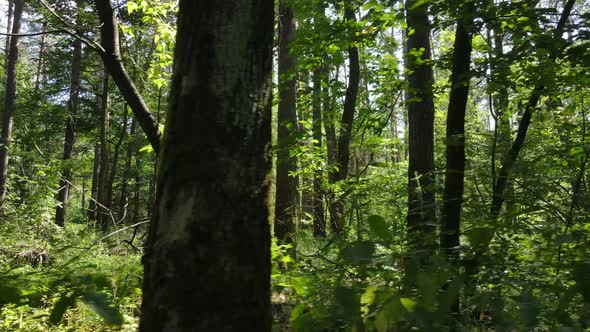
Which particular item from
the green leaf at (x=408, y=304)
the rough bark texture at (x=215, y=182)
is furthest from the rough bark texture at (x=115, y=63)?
the green leaf at (x=408, y=304)

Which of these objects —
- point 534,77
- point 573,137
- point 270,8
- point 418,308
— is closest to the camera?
point 418,308

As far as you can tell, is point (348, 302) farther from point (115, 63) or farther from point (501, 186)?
point (501, 186)

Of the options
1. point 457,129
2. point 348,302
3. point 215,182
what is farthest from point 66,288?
point 457,129

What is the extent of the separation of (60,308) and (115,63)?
9.14ft

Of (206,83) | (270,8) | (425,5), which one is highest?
(425,5)

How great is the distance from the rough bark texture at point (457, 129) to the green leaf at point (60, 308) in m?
2.35

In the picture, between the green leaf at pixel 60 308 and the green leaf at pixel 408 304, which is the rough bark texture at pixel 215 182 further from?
the green leaf at pixel 408 304

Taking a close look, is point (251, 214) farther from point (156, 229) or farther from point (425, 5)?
point (425, 5)

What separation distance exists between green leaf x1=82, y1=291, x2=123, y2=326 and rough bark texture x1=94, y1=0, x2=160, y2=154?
2628 mm

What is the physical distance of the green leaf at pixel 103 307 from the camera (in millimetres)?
1329

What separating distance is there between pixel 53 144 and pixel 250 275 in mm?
30546

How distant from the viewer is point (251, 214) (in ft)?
5.29

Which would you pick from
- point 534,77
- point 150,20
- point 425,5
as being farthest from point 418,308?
point 150,20

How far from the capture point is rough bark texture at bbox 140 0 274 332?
1486 mm
